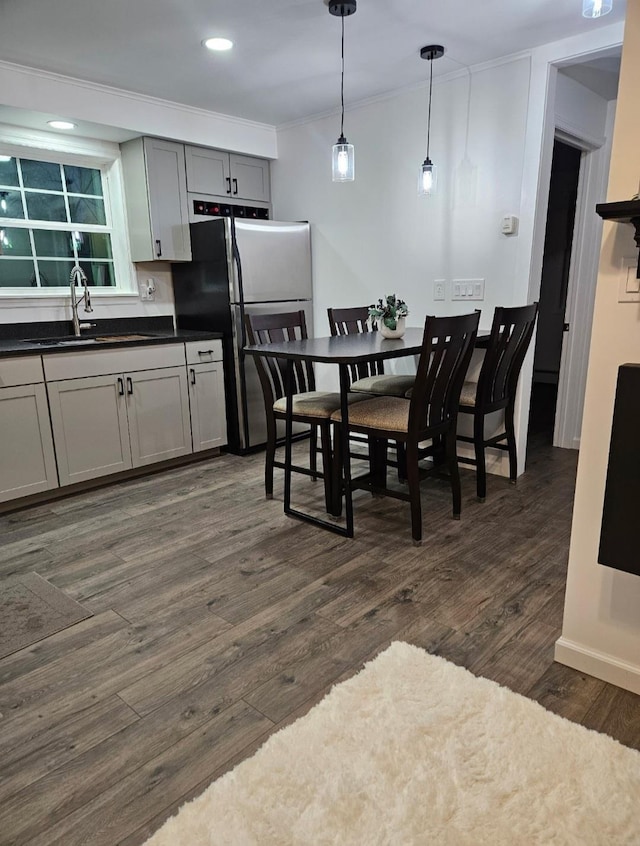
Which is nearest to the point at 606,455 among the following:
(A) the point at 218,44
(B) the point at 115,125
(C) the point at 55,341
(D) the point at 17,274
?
(A) the point at 218,44

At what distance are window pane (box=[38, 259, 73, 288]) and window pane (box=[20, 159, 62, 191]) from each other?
480 millimetres

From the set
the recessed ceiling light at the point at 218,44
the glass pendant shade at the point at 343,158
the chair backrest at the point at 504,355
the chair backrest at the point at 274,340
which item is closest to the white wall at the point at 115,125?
the recessed ceiling light at the point at 218,44

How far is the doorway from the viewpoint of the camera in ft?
20.0

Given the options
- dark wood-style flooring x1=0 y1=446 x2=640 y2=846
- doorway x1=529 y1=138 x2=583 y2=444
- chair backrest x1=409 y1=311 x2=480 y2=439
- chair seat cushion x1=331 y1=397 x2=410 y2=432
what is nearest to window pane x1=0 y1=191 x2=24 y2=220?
dark wood-style flooring x1=0 y1=446 x2=640 y2=846

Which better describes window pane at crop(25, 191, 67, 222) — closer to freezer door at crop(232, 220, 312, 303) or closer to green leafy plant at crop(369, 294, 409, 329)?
freezer door at crop(232, 220, 312, 303)

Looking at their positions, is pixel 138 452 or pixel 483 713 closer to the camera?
pixel 483 713

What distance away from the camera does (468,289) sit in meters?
3.58

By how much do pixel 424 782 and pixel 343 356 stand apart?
158cm

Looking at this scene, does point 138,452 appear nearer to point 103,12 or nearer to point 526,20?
point 103,12

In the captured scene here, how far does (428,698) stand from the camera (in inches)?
64.9

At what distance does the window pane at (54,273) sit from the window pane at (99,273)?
4.6 inches

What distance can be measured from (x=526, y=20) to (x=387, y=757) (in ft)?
10.6

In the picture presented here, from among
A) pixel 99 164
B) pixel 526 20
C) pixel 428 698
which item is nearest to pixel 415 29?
pixel 526 20

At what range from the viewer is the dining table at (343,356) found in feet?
8.19
